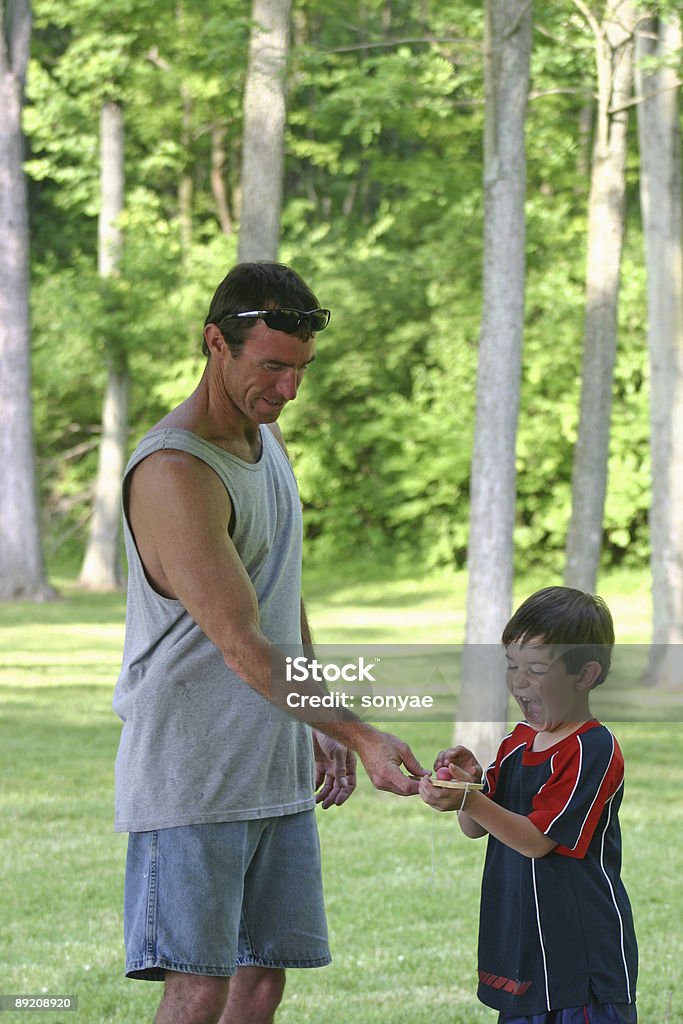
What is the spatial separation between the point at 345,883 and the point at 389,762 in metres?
4.12

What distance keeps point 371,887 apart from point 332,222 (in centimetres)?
2883

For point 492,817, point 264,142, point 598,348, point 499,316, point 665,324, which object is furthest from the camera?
point 598,348

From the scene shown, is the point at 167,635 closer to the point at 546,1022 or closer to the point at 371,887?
the point at 546,1022

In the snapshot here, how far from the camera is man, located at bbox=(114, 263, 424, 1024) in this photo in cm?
284

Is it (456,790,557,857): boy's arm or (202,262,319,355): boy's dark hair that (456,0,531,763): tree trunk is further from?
(456,790,557,857): boy's arm

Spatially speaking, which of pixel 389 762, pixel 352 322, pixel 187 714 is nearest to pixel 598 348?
pixel 187 714

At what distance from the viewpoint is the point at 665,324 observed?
12.2 metres

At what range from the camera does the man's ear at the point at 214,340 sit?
3.05m

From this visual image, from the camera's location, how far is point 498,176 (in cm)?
834

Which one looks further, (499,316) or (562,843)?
(499,316)

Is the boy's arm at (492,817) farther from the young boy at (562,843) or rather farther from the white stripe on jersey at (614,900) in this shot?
the white stripe on jersey at (614,900)

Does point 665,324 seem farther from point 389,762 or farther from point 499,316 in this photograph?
point 389,762

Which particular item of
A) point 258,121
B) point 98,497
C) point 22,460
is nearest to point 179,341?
point 98,497

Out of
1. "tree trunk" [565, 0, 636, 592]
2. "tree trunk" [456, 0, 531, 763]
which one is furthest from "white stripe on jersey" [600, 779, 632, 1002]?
"tree trunk" [565, 0, 636, 592]
